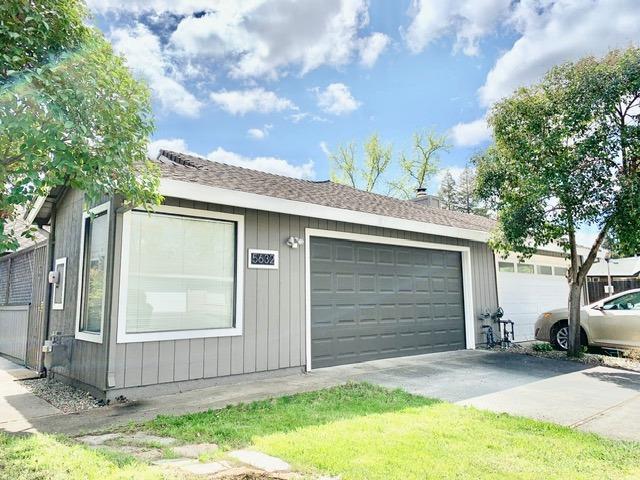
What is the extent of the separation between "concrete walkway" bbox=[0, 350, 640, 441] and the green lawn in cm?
49

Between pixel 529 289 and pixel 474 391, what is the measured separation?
22.2ft

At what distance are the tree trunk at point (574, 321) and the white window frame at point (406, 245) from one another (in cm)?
184

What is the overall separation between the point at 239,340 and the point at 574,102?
6618 mm

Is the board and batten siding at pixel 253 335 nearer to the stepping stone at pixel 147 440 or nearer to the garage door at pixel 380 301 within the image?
the garage door at pixel 380 301

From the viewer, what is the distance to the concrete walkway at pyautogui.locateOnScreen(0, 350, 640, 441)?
4.23m

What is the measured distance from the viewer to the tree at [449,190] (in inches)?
1548

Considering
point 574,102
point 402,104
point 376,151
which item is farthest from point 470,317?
point 376,151

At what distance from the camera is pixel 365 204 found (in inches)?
323

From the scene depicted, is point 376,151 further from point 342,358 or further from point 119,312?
point 119,312

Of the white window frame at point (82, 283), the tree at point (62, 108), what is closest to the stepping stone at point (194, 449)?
the tree at point (62, 108)

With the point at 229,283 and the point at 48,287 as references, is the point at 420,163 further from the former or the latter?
the point at 48,287

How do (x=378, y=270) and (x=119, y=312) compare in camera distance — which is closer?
(x=119, y=312)

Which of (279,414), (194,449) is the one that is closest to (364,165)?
(279,414)

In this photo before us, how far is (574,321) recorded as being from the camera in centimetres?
809
